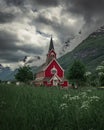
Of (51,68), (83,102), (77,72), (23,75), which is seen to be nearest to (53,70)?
(51,68)

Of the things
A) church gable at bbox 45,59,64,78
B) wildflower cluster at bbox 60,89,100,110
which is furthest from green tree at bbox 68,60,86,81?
wildflower cluster at bbox 60,89,100,110

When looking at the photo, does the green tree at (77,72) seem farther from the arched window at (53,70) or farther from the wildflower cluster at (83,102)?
the wildflower cluster at (83,102)

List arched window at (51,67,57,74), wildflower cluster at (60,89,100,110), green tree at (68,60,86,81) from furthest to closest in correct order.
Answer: arched window at (51,67,57,74) → green tree at (68,60,86,81) → wildflower cluster at (60,89,100,110)

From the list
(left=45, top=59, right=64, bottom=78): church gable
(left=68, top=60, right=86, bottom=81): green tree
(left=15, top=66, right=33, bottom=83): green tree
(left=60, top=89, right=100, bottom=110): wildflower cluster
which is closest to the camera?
(left=60, top=89, right=100, bottom=110): wildflower cluster

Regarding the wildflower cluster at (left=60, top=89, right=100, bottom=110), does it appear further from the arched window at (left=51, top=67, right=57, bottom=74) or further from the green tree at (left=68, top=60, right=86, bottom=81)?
the arched window at (left=51, top=67, right=57, bottom=74)

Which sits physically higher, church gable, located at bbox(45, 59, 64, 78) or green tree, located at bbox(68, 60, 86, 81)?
church gable, located at bbox(45, 59, 64, 78)

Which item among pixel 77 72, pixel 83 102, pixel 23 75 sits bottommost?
pixel 83 102

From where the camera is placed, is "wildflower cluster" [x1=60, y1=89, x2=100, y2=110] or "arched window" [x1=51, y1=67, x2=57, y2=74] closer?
"wildflower cluster" [x1=60, y1=89, x2=100, y2=110]

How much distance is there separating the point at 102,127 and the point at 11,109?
11.0 feet

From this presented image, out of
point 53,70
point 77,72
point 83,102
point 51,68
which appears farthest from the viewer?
point 51,68

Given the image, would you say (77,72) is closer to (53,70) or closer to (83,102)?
(53,70)

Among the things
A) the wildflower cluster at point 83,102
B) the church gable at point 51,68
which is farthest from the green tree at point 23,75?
the wildflower cluster at point 83,102

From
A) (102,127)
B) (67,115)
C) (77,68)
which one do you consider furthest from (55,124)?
(77,68)

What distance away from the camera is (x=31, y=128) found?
283 inches
